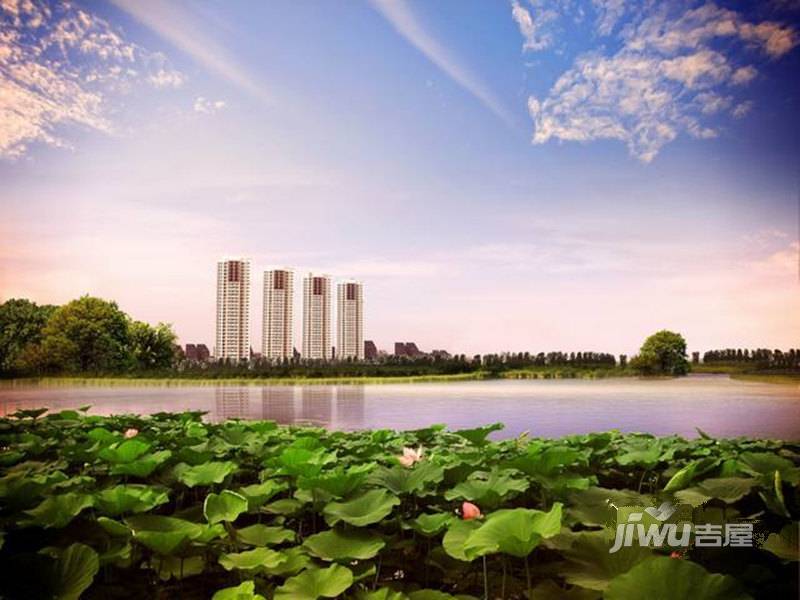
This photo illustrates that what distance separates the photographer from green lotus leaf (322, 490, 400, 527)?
135cm

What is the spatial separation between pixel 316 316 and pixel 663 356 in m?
15.1

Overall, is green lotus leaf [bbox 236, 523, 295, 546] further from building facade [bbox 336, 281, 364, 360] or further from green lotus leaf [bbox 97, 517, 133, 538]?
building facade [bbox 336, 281, 364, 360]

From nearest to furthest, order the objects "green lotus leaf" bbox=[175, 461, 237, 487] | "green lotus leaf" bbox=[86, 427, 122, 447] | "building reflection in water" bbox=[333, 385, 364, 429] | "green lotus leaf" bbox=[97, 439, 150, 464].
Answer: "green lotus leaf" bbox=[175, 461, 237, 487], "green lotus leaf" bbox=[97, 439, 150, 464], "green lotus leaf" bbox=[86, 427, 122, 447], "building reflection in water" bbox=[333, 385, 364, 429]

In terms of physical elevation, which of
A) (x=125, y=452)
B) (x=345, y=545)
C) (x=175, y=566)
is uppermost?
(x=125, y=452)

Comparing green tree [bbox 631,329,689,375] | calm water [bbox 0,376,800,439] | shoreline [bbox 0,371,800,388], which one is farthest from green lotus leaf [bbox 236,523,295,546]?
green tree [bbox 631,329,689,375]

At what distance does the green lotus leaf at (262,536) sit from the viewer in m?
1.46

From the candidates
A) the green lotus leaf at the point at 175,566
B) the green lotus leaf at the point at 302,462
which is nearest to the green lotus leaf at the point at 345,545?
the green lotus leaf at the point at 302,462

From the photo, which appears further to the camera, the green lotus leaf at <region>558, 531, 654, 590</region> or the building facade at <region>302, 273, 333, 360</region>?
the building facade at <region>302, 273, 333, 360</region>

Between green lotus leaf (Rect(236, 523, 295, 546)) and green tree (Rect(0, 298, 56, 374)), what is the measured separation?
16777 mm

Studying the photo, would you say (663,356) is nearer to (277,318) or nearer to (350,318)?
(350,318)

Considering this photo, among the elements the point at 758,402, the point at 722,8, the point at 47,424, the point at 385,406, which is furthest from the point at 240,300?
the point at 722,8

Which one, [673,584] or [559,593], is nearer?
[673,584]

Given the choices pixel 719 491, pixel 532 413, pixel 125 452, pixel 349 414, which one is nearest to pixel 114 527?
pixel 125 452

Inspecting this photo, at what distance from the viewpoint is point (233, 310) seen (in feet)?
72.6
